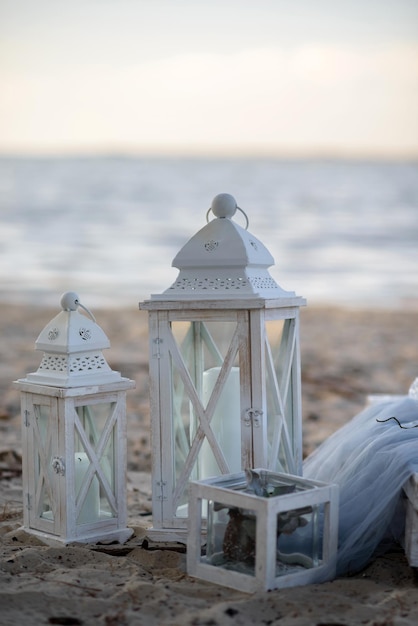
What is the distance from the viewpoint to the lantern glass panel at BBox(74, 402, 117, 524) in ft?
9.58

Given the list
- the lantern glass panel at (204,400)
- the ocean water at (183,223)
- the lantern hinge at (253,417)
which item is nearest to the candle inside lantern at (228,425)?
the lantern glass panel at (204,400)

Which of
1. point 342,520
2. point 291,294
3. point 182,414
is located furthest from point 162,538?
point 291,294

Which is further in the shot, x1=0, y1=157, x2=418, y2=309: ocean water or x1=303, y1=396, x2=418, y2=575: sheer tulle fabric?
x1=0, y1=157, x2=418, y2=309: ocean water

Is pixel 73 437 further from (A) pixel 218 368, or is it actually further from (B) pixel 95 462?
(A) pixel 218 368

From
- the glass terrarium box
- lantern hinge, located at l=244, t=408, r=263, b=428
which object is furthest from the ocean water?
the glass terrarium box

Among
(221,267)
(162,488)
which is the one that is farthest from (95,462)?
(221,267)

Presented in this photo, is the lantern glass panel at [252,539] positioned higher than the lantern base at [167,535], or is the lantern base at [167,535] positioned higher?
the lantern glass panel at [252,539]

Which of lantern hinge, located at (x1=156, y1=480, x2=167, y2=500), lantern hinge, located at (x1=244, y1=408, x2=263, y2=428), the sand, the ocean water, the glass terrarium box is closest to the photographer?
the sand

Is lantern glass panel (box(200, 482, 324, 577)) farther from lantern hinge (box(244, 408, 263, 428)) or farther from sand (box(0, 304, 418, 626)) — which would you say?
lantern hinge (box(244, 408, 263, 428))

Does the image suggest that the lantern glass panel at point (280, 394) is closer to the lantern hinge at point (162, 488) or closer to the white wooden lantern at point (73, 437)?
the lantern hinge at point (162, 488)

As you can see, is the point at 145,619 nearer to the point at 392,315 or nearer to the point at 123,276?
the point at 392,315

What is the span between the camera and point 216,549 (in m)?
2.52

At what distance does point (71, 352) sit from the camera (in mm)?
2869

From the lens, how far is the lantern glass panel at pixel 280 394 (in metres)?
2.90
